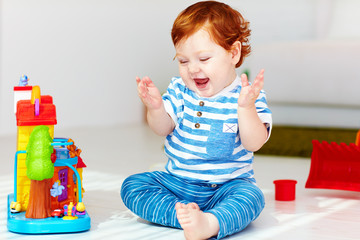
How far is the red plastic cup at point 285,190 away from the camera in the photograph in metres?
1.36

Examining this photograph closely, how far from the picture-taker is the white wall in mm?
2584

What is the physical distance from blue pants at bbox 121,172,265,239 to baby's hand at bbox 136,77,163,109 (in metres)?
0.15

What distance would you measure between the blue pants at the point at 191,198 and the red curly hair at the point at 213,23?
0.91ft

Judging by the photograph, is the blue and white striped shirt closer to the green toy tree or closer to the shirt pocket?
the shirt pocket

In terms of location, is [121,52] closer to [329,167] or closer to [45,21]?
[45,21]

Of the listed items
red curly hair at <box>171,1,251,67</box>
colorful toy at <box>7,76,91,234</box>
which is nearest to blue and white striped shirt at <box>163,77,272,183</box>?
red curly hair at <box>171,1,251,67</box>

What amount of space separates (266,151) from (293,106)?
1.79 feet

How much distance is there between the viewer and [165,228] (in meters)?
1.10

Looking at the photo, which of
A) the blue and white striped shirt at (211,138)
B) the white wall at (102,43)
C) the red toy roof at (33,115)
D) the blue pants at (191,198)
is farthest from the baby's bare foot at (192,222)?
the white wall at (102,43)

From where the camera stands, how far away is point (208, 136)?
1140 millimetres

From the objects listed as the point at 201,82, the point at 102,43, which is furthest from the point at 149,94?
the point at 102,43

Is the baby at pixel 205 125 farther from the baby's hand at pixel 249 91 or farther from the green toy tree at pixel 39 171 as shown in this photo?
the green toy tree at pixel 39 171

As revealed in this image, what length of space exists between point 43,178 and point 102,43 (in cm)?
209

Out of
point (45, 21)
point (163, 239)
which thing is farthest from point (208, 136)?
point (45, 21)
